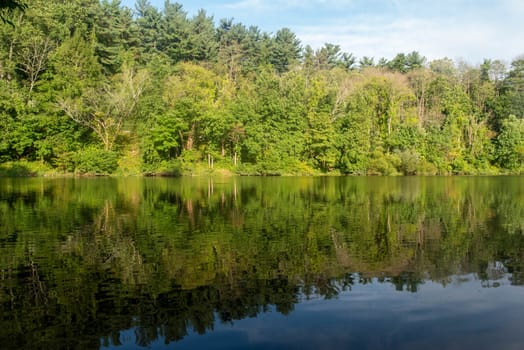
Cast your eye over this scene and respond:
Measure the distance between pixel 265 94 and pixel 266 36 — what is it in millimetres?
26230

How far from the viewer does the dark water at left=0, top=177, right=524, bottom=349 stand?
7.53 m

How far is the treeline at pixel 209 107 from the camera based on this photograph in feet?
174

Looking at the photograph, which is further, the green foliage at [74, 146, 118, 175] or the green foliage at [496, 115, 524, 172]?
the green foliage at [496, 115, 524, 172]

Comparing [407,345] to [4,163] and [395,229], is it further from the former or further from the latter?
[4,163]

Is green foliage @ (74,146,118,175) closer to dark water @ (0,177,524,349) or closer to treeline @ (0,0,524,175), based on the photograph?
treeline @ (0,0,524,175)

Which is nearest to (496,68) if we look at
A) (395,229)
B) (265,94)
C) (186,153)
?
(265,94)

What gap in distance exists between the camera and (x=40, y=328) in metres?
7.63

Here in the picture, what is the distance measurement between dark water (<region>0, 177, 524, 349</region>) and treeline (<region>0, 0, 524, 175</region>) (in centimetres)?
3585

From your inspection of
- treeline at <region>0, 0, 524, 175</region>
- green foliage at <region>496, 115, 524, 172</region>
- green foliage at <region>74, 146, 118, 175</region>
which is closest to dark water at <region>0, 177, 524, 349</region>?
green foliage at <region>74, 146, 118, 175</region>

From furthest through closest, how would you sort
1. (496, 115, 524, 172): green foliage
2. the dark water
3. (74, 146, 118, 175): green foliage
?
(496, 115, 524, 172): green foliage
(74, 146, 118, 175): green foliage
the dark water

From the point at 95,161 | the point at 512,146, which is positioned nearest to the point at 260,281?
the point at 95,161

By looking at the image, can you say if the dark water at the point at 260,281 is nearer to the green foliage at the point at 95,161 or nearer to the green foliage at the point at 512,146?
the green foliage at the point at 95,161

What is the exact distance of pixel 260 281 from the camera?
33.6ft

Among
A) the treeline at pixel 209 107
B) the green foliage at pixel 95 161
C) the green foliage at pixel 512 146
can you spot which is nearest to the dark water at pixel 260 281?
the green foliage at pixel 95 161
